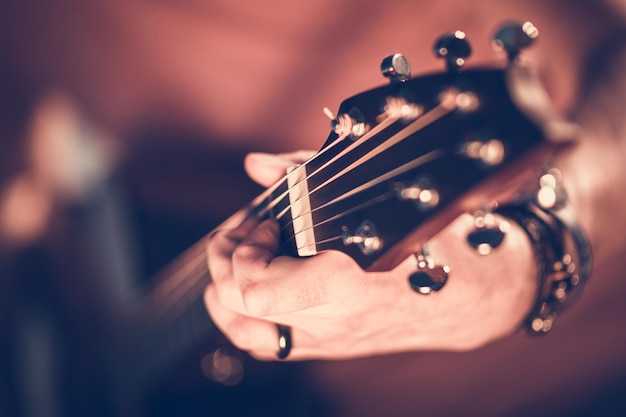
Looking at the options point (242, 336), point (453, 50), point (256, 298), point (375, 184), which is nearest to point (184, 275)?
point (242, 336)

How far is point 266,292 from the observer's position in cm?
50

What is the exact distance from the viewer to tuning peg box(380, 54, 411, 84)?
41cm

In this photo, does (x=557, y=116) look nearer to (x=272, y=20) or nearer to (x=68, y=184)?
(x=272, y=20)

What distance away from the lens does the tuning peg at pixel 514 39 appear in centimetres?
33

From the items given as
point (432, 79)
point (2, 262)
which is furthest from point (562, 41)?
point (2, 262)

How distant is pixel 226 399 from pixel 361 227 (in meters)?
0.79

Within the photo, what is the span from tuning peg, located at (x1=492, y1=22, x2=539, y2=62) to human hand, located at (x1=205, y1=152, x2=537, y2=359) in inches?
8.8

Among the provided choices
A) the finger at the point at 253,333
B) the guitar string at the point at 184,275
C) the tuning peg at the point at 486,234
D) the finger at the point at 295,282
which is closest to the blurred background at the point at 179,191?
the guitar string at the point at 184,275

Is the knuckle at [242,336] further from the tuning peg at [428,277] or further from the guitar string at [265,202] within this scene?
the tuning peg at [428,277]

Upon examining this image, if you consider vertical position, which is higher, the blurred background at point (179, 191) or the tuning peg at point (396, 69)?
the tuning peg at point (396, 69)

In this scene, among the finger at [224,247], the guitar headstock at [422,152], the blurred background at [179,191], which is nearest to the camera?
the guitar headstock at [422,152]

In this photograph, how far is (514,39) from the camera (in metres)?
0.33

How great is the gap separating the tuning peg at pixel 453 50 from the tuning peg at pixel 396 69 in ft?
0.13

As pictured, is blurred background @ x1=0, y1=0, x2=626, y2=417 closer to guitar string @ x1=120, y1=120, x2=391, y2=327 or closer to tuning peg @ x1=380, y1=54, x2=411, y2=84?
guitar string @ x1=120, y1=120, x2=391, y2=327
